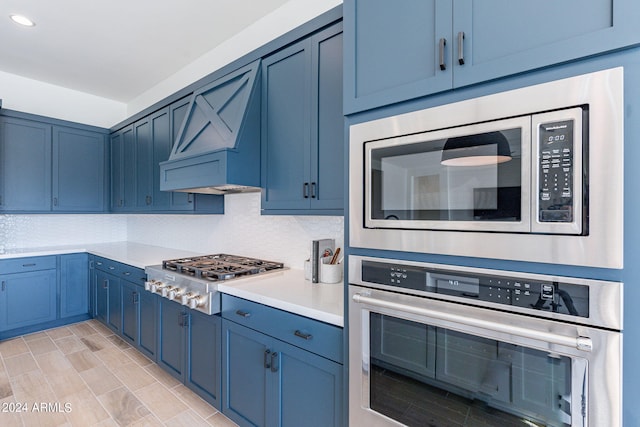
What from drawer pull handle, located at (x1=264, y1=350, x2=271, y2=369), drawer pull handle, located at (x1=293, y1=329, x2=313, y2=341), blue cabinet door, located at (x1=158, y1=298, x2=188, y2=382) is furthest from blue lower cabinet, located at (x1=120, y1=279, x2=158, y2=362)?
drawer pull handle, located at (x1=293, y1=329, x2=313, y2=341)

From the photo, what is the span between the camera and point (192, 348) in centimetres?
215

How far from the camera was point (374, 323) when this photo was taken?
121 cm

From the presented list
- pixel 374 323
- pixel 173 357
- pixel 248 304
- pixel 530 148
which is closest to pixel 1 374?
pixel 173 357

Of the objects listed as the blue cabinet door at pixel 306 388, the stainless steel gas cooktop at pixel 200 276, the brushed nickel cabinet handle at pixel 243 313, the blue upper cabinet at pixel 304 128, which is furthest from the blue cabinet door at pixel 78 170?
the blue cabinet door at pixel 306 388

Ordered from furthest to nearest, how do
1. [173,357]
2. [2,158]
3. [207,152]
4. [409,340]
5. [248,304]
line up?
[2,158], [173,357], [207,152], [248,304], [409,340]

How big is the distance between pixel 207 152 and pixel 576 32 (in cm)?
192

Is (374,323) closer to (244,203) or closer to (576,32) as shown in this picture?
(576,32)

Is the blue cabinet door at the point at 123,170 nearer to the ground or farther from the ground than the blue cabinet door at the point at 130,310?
farther from the ground

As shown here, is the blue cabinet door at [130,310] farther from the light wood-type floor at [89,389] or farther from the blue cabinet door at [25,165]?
the blue cabinet door at [25,165]

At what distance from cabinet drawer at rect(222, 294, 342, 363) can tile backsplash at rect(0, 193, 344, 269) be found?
2.22ft

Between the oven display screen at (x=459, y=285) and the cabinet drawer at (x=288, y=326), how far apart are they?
1.72ft

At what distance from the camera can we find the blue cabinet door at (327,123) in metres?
1.68

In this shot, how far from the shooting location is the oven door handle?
792 mm

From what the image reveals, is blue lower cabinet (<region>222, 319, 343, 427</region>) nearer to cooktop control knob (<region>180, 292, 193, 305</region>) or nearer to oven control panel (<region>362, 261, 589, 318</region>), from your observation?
cooktop control knob (<region>180, 292, 193, 305</region>)
